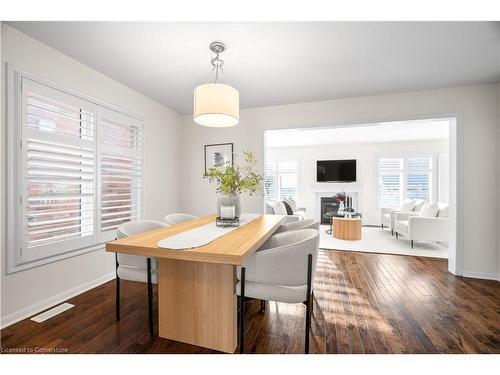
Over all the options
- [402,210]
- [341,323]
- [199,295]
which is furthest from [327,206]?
[199,295]

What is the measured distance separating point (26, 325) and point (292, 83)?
3.42m

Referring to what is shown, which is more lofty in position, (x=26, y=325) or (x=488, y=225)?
(x=488, y=225)

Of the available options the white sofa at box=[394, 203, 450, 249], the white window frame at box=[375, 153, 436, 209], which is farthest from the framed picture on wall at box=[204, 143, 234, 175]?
the white window frame at box=[375, 153, 436, 209]

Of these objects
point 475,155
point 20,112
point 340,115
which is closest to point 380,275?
point 475,155

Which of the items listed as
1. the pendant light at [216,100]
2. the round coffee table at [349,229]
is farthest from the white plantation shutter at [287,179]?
the pendant light at [216,100]

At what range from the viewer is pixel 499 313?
6.58ft

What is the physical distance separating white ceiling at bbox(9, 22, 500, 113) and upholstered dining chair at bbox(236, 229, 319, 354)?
1.65m

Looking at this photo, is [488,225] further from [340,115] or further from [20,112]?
[20,112]

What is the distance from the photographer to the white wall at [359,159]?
6266mm

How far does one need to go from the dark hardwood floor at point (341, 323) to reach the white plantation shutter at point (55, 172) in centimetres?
66

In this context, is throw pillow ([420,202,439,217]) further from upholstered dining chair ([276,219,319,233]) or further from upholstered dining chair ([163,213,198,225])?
upholstered dining chair ([163,213,198,225])
